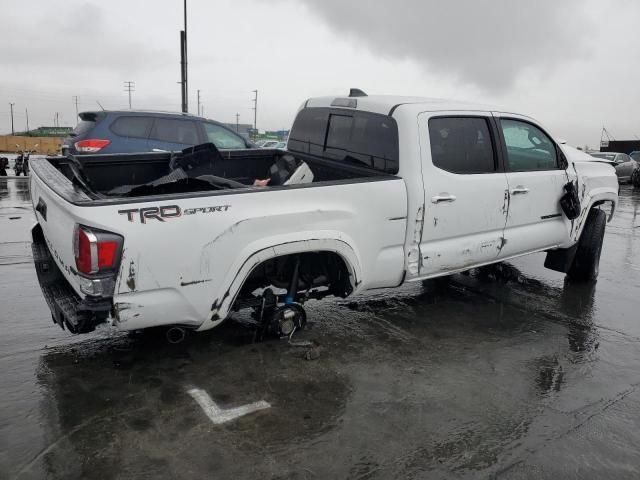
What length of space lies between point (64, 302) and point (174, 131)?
704cm

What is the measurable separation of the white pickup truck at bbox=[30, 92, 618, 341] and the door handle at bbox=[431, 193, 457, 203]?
12 mm

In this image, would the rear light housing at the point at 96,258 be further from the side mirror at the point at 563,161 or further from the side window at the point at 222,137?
the side window at the point at 222,137

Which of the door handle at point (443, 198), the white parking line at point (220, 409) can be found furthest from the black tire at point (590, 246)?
the white parking line at point (220, 409)

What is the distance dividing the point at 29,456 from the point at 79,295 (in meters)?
0.87

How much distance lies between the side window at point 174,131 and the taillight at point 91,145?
0.83 m

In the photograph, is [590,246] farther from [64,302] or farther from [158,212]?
[64,302]

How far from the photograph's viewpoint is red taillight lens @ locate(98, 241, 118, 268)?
2.82m

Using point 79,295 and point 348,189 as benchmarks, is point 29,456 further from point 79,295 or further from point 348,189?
point 348,189

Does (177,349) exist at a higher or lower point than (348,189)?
lower

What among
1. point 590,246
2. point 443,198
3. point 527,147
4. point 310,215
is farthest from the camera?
point 590,246

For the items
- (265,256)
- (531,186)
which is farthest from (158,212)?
(531,186)

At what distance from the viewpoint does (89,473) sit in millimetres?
2531

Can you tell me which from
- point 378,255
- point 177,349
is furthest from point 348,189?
point 177,349

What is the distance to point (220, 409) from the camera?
3.12m
